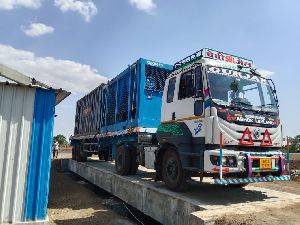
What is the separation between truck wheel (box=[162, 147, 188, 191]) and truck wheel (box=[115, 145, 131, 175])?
100 inches

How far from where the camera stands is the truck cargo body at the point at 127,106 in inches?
382

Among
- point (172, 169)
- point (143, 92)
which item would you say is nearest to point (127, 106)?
point (143, 92)

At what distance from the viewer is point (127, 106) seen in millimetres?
10641

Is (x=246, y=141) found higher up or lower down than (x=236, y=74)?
lower down

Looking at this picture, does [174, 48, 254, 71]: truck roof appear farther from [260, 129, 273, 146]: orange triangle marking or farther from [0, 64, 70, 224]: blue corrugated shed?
[0, 64, 70, 224]: blue corrugated shed

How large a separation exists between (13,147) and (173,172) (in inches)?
136

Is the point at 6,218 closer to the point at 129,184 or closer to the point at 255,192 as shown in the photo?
the point at 129,184

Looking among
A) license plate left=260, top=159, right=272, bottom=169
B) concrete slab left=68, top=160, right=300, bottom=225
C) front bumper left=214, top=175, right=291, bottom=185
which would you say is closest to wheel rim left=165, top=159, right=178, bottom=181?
concrete slab left=68, top=160, right=300, bottom=225

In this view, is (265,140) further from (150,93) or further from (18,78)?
(18,78)

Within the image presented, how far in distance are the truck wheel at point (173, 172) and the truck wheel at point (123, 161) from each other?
2.55 m

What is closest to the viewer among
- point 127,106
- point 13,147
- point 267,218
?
point 267,218

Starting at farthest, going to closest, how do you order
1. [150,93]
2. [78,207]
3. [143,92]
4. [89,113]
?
[89,113], [150,93], [143,92], [78,207]

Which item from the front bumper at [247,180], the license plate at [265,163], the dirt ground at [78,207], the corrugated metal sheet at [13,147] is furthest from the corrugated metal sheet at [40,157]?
the license plate at [265,163]

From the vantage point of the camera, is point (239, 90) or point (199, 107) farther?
point (239, 90)
